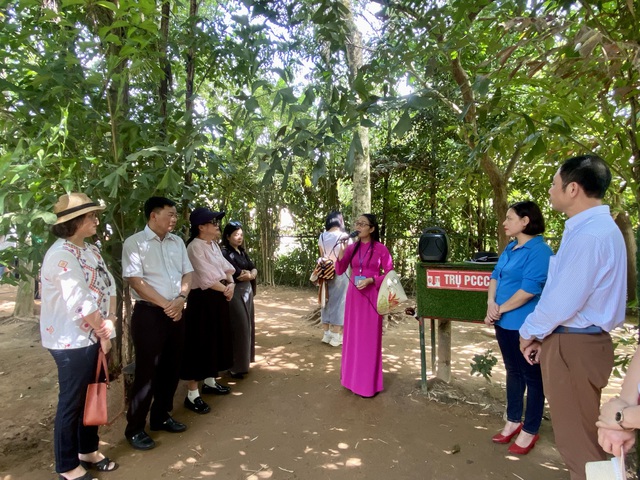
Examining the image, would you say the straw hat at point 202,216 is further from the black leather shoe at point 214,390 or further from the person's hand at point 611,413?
the person's hand at point 611,413

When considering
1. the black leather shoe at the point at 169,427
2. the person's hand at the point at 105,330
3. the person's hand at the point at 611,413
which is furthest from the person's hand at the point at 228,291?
the person's hand at the point at 611,413

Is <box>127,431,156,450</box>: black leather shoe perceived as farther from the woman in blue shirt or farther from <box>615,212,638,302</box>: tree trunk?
<box>615,212,638,302</box>: tree trunk

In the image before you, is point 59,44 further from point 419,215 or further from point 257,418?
point 419,215

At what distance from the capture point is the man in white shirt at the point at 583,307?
67.2 inches

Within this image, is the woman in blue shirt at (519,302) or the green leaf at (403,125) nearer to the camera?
the green leaf at (403,125)

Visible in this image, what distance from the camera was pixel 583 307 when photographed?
5.75 ft

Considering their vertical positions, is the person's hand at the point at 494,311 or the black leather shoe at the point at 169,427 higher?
the person's hand at the point at 494,311

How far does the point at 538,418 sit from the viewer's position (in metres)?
2.63

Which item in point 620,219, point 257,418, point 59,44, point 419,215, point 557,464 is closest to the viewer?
point 557,464

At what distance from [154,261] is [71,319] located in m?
0.66

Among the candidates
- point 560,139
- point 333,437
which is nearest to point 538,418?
point 333,437

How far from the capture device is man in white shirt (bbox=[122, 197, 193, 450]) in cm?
273

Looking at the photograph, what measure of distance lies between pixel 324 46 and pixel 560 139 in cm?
460

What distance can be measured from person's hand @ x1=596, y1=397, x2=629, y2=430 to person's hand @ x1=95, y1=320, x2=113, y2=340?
2.35 meters
